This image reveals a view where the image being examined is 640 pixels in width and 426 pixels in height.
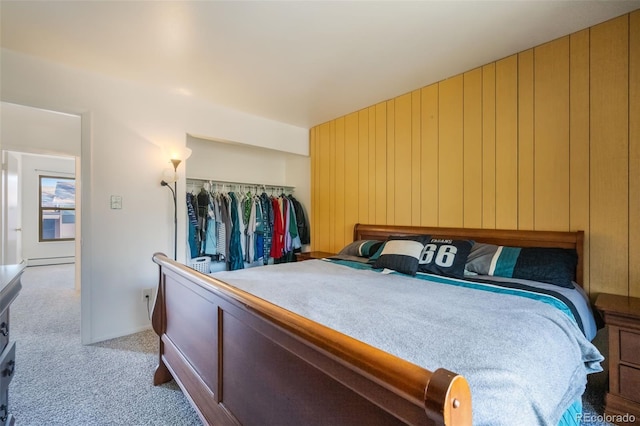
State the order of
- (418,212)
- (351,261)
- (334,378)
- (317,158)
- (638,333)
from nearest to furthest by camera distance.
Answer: (334,378), (638,333), (351,261), (418,212), (317,158)

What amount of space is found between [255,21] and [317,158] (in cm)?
224

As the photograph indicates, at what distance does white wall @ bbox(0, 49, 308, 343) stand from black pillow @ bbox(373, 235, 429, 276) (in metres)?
2.03

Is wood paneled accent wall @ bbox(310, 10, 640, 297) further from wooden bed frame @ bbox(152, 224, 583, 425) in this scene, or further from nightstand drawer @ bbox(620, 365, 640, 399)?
nightstand drawer @ bbox(620, 365, 640, 399)

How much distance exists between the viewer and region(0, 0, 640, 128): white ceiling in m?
1.74

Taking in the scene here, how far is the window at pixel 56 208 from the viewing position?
20.1 feet

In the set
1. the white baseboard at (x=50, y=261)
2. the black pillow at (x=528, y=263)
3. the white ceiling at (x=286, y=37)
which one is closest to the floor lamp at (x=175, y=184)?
the white ceiling at (x=286, y=37)

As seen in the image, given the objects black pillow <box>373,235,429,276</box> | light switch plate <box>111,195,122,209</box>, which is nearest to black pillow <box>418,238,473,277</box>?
black pillow <box>373,235,429,276</box>

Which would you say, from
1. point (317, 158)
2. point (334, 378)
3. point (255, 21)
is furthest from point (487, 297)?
point (317, 158)

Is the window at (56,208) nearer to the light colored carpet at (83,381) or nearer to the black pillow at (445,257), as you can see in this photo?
the light colored carpet at (83,381)

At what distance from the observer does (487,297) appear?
1.51 m

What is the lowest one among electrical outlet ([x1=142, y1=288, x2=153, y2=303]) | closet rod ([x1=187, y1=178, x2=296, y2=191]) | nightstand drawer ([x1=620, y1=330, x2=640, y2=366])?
electrical outlet ([x1=142, y1=288, x2=153, y2=303])

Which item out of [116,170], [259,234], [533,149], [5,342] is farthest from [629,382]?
[116,170]

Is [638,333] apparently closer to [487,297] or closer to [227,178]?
[487,297]

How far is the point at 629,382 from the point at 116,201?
3755 mm
